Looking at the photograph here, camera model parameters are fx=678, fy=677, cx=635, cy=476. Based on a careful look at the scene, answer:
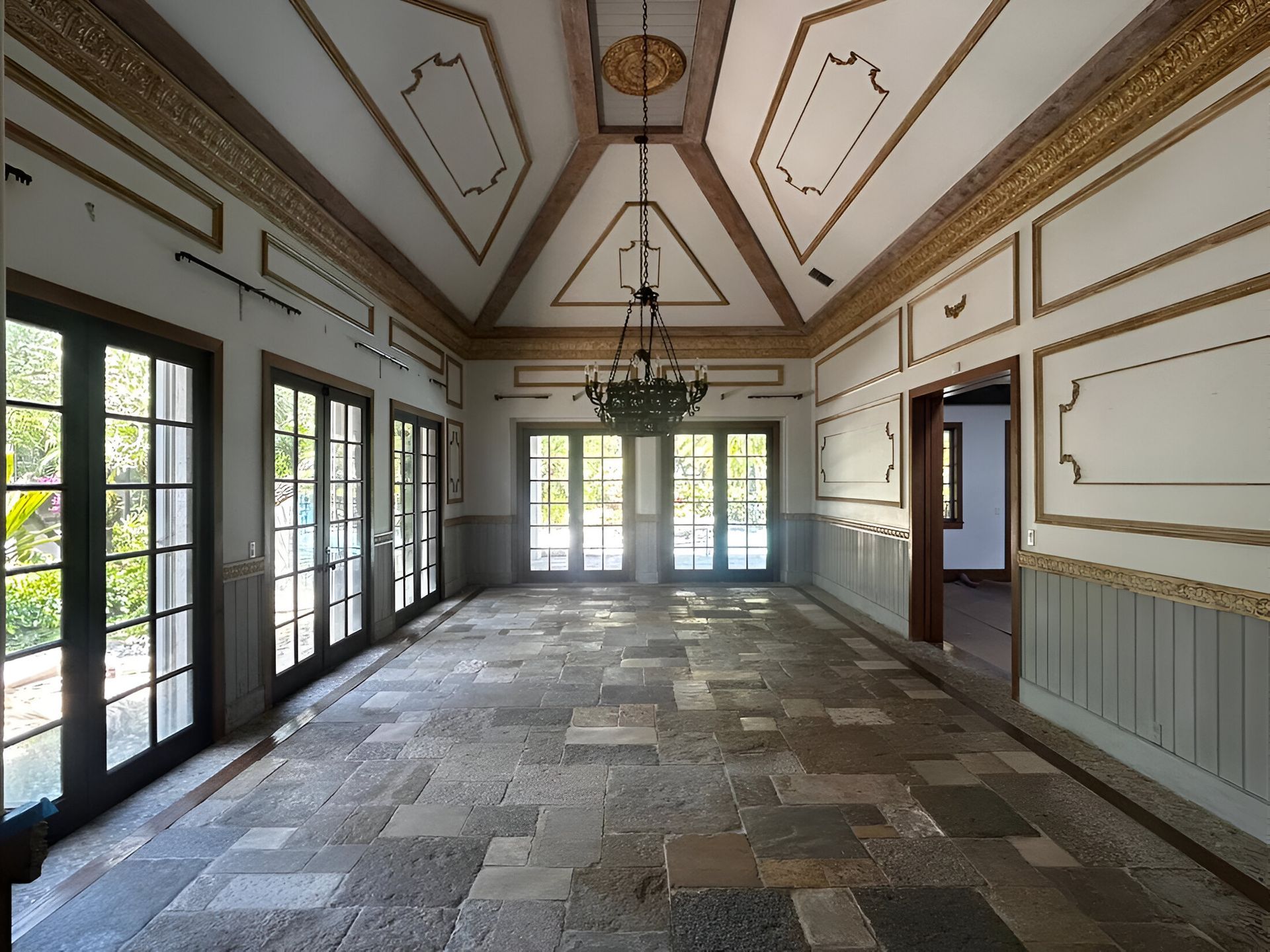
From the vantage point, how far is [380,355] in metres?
5.82

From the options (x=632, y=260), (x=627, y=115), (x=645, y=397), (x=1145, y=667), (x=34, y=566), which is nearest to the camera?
(x=34, y=566)

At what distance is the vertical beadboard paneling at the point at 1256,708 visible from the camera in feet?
8.84

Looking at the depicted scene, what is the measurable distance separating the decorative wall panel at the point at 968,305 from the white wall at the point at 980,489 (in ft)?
14.1

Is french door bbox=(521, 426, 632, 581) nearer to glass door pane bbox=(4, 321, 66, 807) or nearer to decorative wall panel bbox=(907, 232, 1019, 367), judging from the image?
decorative wall panel bbox=(907, 232, 1019, 367)

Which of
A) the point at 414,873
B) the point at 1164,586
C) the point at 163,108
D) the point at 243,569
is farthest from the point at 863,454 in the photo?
the point at 163,108

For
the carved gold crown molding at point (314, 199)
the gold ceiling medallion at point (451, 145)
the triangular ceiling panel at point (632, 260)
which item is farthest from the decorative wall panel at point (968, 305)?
the gold ceiling medallion at point (451, 145)

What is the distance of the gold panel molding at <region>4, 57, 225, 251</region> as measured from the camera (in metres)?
2.61

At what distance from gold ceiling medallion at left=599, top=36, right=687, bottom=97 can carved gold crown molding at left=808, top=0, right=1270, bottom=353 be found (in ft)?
7.68

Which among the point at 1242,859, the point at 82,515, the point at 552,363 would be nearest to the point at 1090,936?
the point at 1242,859

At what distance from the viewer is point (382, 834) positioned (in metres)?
2.83

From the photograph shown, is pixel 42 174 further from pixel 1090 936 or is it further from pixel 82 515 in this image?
pixel 1090 936

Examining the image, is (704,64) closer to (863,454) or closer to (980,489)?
(863,454)

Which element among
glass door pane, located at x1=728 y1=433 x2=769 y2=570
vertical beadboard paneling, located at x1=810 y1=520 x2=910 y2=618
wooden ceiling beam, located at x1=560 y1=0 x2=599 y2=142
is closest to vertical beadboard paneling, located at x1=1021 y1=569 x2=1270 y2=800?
vertical beadboard paneling, located at x1=810 y1=520 x2=910 y2=618

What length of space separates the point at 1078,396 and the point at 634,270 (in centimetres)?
516
